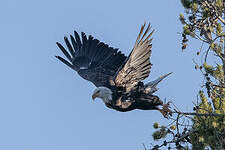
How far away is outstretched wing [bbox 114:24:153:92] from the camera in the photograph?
980 cm

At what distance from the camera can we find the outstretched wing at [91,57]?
11.5m

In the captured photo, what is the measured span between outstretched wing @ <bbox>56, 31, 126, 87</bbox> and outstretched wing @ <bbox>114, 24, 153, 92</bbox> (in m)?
1.35

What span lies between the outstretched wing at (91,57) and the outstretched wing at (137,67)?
4.43 ft

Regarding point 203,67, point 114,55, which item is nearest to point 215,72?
point 203,67

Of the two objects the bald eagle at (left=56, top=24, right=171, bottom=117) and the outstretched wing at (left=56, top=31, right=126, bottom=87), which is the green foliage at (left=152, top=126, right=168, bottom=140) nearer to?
the bald eagle at (left=56, top=24, right=171, bottom=117)

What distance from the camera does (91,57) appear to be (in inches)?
473

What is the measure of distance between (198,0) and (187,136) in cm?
227

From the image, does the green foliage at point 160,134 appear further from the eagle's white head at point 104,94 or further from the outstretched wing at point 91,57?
the outstretched wing at point 91,57

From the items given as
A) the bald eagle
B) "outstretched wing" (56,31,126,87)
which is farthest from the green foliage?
"outstretched wing" (56,31,126,87)

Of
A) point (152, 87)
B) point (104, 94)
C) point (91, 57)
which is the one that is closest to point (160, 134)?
point (152, 87)

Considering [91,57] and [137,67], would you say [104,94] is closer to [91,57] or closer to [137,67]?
[137,67]

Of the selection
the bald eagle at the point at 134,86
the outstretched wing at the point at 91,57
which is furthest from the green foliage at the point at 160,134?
the outstretched wing at the point at 91,57

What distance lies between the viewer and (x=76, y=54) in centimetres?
1202

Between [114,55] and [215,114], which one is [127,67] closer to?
[114,55]
